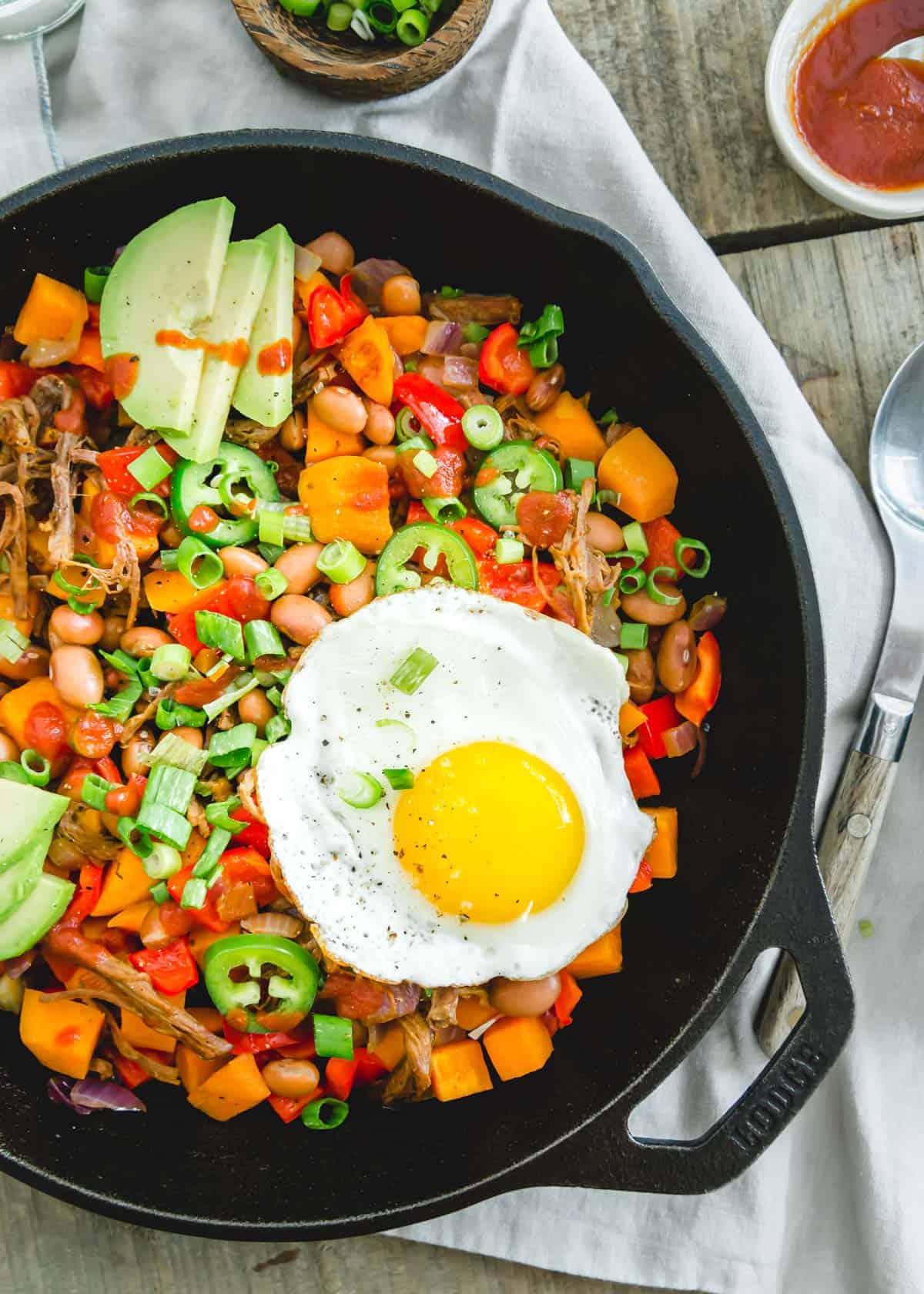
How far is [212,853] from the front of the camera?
2.97m

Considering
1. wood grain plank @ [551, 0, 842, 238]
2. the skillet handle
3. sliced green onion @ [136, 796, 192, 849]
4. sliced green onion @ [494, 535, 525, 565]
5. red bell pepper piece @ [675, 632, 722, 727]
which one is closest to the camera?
the skillet handle

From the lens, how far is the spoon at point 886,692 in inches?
130

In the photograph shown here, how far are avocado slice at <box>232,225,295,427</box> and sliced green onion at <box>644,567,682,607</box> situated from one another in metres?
1.15

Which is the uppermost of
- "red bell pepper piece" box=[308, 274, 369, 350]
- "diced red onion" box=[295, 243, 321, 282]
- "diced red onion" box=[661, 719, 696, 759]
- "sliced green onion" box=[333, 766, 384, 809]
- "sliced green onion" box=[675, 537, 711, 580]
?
"diced red onion" box=[295, 243, 321, 282]

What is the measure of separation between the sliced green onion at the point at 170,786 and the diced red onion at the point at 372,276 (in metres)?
1.50

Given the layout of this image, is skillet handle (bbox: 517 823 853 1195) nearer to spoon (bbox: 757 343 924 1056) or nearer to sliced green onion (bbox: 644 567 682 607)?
spoon (bbox: 757 343 924 1056)

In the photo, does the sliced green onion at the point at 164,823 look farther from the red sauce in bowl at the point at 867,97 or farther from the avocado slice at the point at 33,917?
the red sauce in bowl at the point at 867,97

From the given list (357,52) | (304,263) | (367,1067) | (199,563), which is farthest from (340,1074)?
(357,52)

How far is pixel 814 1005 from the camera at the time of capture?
8.92 ft

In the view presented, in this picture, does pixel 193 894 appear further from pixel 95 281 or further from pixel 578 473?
pixel 95 281

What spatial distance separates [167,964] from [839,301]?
2.88 meters

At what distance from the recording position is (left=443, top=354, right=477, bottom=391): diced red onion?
3268 mm

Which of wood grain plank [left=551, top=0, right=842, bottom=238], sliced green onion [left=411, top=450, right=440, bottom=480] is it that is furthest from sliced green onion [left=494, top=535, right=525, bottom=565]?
wood grain plank [left=551, top=0, right=842, bottom=238]

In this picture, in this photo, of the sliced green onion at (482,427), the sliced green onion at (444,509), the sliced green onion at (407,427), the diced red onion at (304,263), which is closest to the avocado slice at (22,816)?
the sliced green onion at (444,509)
